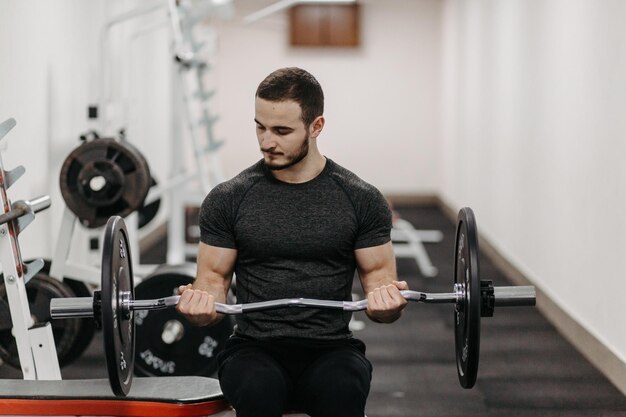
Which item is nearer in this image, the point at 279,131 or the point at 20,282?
the point at 279,131

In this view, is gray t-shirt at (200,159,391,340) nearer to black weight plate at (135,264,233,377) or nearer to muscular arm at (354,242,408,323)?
muscular arm at (354,242,408,323)

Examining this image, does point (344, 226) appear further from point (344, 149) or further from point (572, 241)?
point (344, 149)

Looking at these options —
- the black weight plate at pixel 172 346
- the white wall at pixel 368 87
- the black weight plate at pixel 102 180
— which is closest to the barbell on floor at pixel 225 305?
the black weight plate at pixel 172 346

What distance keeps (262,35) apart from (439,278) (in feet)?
16.2

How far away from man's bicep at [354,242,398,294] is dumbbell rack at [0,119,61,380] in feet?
3.31

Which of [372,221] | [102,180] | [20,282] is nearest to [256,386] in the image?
[372,221]

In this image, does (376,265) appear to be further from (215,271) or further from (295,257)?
(215,271)

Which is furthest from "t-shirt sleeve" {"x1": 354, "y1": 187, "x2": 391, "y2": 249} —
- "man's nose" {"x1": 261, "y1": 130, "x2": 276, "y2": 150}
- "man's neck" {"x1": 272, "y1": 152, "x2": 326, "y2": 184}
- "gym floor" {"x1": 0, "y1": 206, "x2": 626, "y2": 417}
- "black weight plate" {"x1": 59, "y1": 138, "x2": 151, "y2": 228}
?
"black weight plate" {"x1": 59, "y1": 138, "x2": 151, "y2": 228}

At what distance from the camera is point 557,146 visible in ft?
15.4

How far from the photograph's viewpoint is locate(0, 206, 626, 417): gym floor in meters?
3.36

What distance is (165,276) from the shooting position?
138 inches

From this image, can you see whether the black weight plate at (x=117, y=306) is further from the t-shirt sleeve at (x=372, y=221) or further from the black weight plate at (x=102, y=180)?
the black weight plate at (x=102, y=180)

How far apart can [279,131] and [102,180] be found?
1.75m

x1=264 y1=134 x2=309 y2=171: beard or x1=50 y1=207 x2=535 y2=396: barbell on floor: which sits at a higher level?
x1=264 y1=134 x2=309 y2=171: beard
